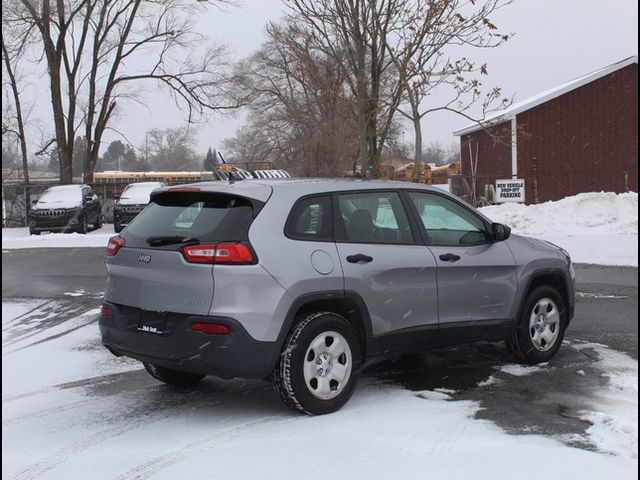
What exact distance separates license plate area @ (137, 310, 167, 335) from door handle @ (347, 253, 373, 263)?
1325mm

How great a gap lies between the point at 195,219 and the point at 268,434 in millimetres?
1532

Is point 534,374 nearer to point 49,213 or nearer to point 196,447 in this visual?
point 196,447

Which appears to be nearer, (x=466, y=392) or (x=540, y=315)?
(x=466, y=392)

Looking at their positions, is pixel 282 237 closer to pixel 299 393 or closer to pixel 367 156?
pixel 299 393

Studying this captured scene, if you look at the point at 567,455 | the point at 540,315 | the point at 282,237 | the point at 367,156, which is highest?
the point at 367,156

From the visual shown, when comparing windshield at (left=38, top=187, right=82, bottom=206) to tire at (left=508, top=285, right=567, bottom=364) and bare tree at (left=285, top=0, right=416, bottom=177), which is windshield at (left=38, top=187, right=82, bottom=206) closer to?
bare tree at (left=285, top=0, right=416, bottom=177)

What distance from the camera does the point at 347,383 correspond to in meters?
4.87

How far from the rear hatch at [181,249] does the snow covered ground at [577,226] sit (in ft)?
36.0

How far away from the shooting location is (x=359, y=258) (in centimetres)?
496

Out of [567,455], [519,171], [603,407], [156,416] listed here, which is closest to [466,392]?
[603,407]

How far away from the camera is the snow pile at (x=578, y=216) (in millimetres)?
17734

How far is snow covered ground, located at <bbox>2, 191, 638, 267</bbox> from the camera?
15.4 metres

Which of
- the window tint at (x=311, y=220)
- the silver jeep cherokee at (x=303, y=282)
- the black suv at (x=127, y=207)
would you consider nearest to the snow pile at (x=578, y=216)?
the black suv at (x=127, y=207)

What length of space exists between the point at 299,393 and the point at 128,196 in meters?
21.3
